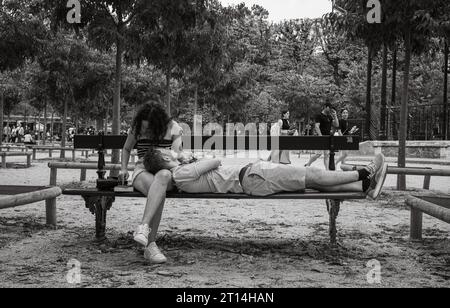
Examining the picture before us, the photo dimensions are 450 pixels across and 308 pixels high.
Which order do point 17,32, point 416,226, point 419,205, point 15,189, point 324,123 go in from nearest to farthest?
point 419,205, point 416,226, point 15,189, point 324,123, point 17,32

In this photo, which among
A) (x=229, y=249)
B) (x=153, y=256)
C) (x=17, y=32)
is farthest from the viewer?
(x=17, y=32)

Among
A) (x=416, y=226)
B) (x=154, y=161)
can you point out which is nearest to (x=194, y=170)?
(x=154, y=161)

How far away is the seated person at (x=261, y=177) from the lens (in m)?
4.59

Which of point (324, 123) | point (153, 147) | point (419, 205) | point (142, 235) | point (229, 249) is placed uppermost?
point (324, 123)

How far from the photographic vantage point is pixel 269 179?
4586mm

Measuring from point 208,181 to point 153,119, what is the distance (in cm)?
71

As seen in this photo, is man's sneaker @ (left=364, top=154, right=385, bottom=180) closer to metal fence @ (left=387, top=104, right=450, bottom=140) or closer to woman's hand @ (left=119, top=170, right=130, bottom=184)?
woman's hand @ (left=119, top=170, right=130, bottom=184)

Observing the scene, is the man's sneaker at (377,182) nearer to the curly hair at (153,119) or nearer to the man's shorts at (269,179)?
the man's shorts at (269,179)

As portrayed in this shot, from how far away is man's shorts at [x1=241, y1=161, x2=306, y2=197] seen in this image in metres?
4.58

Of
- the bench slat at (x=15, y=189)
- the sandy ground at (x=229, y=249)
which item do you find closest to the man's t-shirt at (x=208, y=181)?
the sandy ground at (x=229, y=249)

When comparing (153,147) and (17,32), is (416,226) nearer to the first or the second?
(153,147)

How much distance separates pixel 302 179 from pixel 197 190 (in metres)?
0.85

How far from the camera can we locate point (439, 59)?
30.5 meters
